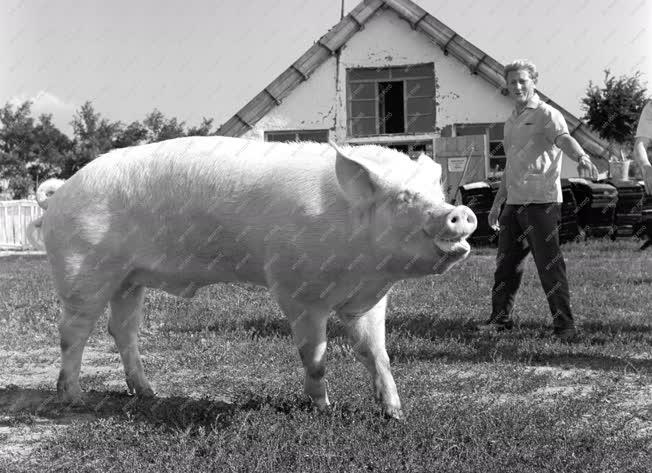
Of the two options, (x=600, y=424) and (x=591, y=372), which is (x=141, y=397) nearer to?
(x=600, y=424)

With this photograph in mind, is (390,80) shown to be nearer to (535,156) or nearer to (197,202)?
(535,156)

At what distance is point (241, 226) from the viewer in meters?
3.44

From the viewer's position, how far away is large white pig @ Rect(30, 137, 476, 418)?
10.2ft

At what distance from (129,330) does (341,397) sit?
1.20 m

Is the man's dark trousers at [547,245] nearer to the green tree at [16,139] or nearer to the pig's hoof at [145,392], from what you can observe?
the pig's hoof at [145,392]

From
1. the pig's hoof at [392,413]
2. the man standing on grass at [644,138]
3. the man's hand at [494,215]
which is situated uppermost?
the man standing on grass at [644,138]

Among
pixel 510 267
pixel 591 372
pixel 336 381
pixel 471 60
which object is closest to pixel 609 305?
pixel 510 267

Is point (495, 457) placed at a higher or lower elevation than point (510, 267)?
lower

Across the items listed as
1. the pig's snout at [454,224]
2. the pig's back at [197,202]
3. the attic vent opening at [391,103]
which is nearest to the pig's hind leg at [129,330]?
the pig's back at [197,202]

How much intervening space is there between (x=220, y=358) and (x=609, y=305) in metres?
3.81

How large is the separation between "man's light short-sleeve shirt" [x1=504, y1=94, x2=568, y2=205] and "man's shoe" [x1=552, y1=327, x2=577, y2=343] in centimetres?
93

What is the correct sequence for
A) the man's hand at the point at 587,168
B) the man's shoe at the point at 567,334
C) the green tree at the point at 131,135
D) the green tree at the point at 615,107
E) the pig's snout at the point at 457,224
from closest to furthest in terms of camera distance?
the pig's snout at the point at 457,224 < the man's hand at the point at 587,168 < the man's shoe at the point at 567,334 < the green tree at the point at 615,107 < the green tree at the point at 131,135

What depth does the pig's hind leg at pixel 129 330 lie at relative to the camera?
4.08m

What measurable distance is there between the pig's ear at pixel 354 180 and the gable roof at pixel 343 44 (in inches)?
607
